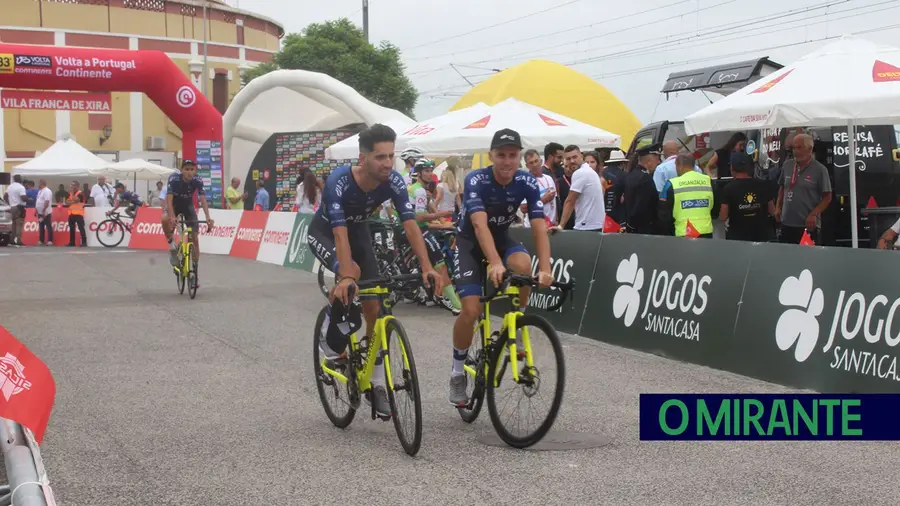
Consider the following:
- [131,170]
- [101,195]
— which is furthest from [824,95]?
[131,170]

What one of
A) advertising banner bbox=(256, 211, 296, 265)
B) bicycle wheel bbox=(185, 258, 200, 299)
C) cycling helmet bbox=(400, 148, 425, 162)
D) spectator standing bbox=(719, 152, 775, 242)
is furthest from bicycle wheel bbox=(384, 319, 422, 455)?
advertising banner bbox=(256, 211, 296, 265)

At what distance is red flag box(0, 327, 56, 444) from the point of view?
13.4 feet

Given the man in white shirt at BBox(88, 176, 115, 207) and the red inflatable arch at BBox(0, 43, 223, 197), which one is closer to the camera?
the red inflatable arch at BBox(0, 43, 223, 197)

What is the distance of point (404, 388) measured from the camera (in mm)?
6535

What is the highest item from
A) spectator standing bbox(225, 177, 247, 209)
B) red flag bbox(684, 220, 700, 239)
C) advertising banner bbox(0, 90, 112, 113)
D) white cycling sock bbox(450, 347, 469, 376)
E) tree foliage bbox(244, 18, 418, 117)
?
tree foliage bbox(244, 18, 418, 117)

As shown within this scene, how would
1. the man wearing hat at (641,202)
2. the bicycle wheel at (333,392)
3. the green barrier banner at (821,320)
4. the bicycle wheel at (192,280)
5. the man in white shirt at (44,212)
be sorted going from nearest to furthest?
the bicycle wheel at (333,392) < the green barrier banner at (821,320) < the man wearing hat at (641,202) < the bicycle wheel at (192,280) < the man in white shirt at (44,212)

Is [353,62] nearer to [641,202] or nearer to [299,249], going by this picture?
[299,249]

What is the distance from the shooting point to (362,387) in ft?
23.4

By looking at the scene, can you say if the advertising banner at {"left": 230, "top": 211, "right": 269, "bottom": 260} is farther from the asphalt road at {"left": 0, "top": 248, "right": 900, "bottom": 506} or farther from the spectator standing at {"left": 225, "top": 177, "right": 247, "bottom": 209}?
the asphalt road at {"left": 0, "top": 248, "right": 900, "bottom": 506}

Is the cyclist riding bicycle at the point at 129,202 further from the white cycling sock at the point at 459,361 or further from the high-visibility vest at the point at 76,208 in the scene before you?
the white cycling sock at the point at 459,361

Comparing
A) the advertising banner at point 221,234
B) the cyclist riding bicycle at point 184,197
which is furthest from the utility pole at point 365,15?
the cyclist riding bicycle at point 184,197

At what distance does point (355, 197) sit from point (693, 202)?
20.2 feet

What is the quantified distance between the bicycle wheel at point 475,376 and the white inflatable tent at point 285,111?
2258 cm

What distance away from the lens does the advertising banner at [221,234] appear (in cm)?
2661
